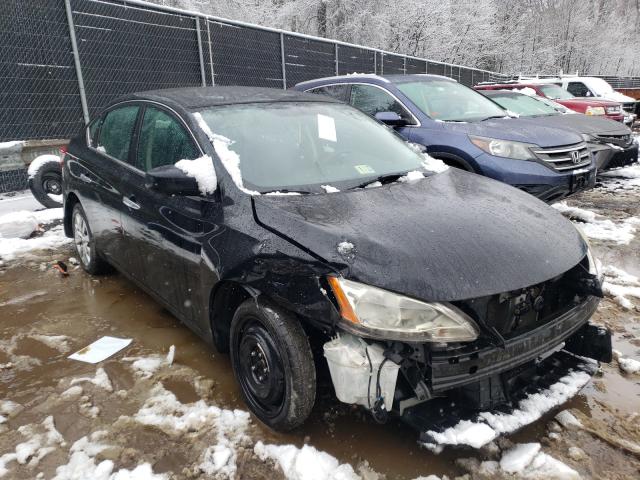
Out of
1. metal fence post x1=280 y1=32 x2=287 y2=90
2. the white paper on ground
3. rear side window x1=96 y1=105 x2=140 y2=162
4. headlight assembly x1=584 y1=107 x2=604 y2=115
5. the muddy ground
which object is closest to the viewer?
the muddy ground

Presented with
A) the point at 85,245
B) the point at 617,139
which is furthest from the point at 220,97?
the point at 617,139

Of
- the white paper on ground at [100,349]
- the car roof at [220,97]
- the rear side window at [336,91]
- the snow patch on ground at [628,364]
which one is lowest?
the white paper on ground at [100,349]

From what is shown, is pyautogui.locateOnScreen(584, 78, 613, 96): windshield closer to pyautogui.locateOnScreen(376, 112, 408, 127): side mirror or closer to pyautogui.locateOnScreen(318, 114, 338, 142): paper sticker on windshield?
pyautogui.locateOnScreen(376, 112, 408, 127): side mirror

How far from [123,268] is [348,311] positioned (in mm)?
2364

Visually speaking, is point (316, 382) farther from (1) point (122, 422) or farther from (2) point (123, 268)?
(2) point (123, 268)

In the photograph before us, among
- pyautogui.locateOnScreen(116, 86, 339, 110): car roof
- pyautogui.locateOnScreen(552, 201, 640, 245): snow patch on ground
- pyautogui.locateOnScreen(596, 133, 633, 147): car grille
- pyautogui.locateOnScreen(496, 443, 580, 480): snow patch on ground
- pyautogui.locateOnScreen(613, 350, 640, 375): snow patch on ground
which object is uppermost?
pyautogui.locateOnScreen(116, 86, 339, 110): car roof

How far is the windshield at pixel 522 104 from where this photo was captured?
794 cm

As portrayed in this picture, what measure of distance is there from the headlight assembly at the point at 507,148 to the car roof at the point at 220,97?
214 centimetres

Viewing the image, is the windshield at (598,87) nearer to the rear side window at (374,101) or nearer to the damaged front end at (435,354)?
the rear side window at (374,101)

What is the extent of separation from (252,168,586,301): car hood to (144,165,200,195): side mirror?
39 cm

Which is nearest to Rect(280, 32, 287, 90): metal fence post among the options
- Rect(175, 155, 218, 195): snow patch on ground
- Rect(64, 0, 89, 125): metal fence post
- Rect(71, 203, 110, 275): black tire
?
Rect(64, 0, 89, 125): metal fence post

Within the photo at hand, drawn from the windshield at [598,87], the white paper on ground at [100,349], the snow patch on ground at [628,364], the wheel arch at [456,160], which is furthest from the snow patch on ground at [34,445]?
the windshield at [598,87]

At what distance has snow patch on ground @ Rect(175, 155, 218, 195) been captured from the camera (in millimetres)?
2529

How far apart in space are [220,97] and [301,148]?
74 cm
